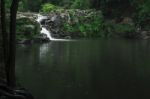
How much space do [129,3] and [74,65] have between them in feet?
188

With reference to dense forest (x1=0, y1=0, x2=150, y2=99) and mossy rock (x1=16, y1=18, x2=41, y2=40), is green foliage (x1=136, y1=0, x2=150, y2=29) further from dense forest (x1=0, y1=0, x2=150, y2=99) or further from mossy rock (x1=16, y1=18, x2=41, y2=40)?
mossy rock (x1=16, y1=18, x2=41, y2=40)

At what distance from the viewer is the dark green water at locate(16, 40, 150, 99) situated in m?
20.0

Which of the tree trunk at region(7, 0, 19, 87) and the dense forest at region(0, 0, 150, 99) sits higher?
the tree trunk at region(7, 0, 19, 87)

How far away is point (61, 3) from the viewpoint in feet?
328

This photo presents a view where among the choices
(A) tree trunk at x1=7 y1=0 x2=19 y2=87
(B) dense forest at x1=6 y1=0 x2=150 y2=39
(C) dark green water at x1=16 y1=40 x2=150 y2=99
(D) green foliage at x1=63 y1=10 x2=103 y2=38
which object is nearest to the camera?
(A) tree trunk at x1=7 y1=0 x2=19 y2=87

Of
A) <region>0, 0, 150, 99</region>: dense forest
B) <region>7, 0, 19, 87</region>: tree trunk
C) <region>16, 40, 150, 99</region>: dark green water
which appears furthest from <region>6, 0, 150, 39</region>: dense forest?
<region>7, 0, 19, 87</region>: tree trunk

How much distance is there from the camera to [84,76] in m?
25.3

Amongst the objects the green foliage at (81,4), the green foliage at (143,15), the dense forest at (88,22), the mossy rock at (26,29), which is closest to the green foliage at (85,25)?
the dense forest at (88,22)

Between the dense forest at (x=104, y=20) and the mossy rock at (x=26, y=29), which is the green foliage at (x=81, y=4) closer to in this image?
the dense forest at (x=104, y=20)

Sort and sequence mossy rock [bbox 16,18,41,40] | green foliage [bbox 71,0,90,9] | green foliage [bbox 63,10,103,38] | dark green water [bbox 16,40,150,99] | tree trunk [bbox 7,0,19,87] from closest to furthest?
tree trunk [bbox 7,0,19,87]
dark green water [bbox 16,40,150,99]
mossy rock [bbox 16,18,41,40]
green foliage [bbox 63,10,103,38]
green foliage [bbox 71,0,90,9]

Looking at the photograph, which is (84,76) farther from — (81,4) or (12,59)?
(81,4)

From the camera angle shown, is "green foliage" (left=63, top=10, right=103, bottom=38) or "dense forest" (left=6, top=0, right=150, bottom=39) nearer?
"dense forest" (left=6, top=0, right=150, bottom=39)

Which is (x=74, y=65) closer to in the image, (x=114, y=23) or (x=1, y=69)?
(x=1, y=69)

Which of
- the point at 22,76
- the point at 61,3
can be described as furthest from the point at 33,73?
the point at 61,3
